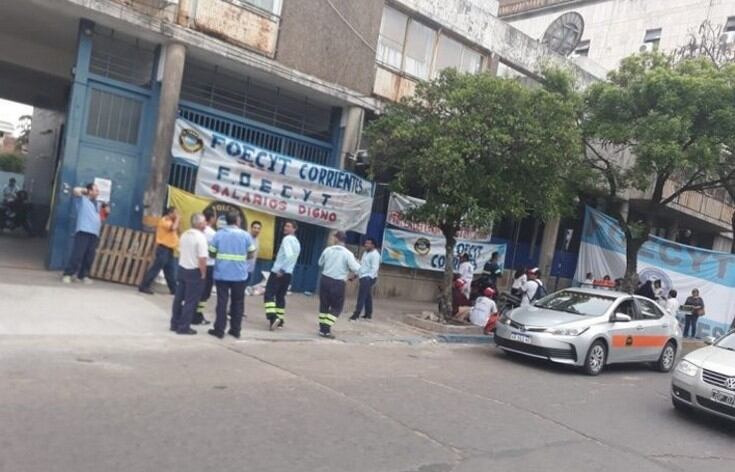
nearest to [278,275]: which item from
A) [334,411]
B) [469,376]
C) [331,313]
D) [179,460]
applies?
[331,313]

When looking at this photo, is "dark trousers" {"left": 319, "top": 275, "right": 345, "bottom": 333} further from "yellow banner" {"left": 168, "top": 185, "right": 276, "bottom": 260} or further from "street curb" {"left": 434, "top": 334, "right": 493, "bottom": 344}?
"yellow banner" {"left": 168, "top": 185, "right": 276, "bottom": 260}

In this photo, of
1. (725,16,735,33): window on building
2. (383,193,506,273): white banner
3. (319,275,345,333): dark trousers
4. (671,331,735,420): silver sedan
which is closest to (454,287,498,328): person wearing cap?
(383,193,506,273): white banner

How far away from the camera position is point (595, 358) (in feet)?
33.9

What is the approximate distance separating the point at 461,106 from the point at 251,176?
4401mm

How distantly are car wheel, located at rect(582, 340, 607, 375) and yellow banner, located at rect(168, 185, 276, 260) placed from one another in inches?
272

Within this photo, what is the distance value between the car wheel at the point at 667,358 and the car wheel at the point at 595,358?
198cm

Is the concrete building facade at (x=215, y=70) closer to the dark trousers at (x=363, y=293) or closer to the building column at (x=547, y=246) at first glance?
the dark trousers at (x=363, y=293)

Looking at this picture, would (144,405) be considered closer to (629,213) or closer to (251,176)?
(251,176)

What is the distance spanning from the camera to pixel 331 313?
1027 cm

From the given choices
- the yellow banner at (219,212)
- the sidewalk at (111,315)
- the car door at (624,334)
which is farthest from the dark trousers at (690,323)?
the yellow banner at (219,212)

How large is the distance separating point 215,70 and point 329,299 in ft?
19.9

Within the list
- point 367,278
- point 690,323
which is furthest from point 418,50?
point 690,323

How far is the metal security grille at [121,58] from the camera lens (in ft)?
39.5

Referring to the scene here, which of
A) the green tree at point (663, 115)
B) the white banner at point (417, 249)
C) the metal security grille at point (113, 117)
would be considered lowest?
the white banner at point (417, 249)
